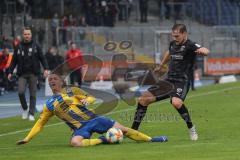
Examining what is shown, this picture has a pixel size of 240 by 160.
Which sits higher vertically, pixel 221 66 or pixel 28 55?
pixel 28 55

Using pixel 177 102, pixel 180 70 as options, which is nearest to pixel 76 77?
pixel 180 70

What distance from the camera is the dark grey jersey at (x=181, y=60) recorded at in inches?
558

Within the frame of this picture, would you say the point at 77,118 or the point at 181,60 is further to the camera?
the point at 181,60

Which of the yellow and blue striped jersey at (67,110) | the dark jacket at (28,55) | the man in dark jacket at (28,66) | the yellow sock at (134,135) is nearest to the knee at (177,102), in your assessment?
the yellow sock at (134,135)

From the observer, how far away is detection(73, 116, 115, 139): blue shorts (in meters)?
13.5

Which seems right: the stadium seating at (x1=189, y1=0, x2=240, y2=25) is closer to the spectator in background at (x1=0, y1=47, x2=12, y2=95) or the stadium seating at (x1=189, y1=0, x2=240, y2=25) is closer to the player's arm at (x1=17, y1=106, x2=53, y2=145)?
the spectator in background at (x1=0, y1=47, x2=12, y2=95)

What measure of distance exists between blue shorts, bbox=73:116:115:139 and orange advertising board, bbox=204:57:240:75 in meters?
29.5

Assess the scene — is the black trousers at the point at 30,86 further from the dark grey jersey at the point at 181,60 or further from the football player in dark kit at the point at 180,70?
the dark grey jersey at the point at 181,60

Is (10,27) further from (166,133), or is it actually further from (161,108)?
(166,133)

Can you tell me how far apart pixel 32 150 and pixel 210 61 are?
30.6 m

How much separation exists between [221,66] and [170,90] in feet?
95.1

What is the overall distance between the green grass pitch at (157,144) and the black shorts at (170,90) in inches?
31.6

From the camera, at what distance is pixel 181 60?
14.3 m

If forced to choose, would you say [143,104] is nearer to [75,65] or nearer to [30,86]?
[30,86]
